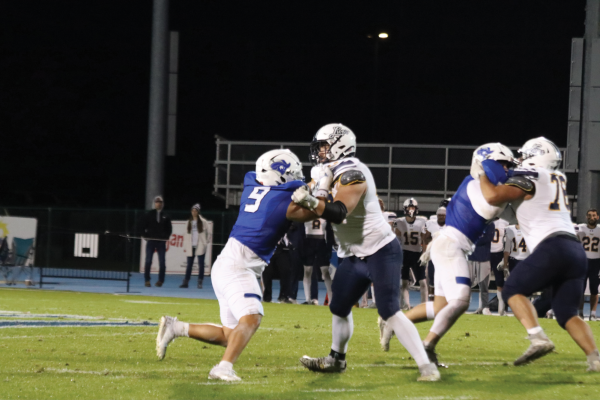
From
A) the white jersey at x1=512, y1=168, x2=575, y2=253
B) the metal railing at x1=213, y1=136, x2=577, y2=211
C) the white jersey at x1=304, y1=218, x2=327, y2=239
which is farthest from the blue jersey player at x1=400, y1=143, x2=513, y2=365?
the metal railing at x1=213, y1=136, x2=577, y2=211

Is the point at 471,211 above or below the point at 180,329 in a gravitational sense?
above

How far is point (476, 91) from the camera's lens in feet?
105

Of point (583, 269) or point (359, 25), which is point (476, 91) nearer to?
point (359, 25)

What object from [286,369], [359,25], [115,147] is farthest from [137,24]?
[286,369]

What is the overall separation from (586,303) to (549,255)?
11.4 meters

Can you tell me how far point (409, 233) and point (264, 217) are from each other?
854 cm

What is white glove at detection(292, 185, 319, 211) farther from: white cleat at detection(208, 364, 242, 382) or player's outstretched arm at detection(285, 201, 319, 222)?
white cleat at detection(208, 364, 242, 382)

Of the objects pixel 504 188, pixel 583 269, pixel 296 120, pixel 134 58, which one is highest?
pixel 134 58

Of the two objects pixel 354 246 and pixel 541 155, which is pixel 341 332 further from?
pixel 541 155

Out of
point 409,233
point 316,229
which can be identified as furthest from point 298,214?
point 316,229

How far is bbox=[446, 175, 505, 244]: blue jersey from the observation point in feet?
23.9

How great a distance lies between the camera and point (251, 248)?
6.46m

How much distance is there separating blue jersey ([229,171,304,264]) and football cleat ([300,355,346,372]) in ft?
3.06

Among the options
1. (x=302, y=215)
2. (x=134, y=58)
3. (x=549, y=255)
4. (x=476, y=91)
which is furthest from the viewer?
(x=134, y=58)
